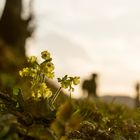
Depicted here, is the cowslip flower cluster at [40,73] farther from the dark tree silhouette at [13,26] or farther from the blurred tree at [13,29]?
the dark tree silhouette at [13,26]

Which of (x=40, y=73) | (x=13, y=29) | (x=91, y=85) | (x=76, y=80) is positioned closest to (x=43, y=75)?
(x=40, y=73)

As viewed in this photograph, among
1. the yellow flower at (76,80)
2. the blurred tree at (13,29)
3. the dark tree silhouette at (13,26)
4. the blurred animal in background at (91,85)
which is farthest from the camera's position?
the blurred animal in background at (91,85)

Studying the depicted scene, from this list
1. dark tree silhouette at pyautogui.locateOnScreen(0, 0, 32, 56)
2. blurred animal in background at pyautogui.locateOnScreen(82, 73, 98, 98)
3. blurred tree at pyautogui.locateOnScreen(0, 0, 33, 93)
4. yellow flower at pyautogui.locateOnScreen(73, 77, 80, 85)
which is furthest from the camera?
blurred animal in background at pyautogui.locateOnScreen(82, 73, 98, 98)

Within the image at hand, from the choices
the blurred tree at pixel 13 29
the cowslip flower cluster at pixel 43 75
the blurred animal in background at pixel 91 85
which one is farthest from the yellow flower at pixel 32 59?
the blurred animal in background at pixel 91 85

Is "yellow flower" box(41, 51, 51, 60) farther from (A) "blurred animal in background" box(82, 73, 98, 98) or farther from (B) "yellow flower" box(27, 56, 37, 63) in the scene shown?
(A) "blurred animal in background" box(82, 73, 98, 98)

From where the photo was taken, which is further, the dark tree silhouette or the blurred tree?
the dark tree silhouette

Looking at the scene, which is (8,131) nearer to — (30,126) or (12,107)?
(30,126)

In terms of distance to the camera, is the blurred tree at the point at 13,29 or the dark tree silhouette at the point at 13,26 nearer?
the blurred tree at the point at 13,29

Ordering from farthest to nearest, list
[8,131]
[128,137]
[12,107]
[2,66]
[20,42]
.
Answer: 1. [20,42]
2. [2,66]
3. [128,137]
4. [12,107]
5. [8,131]

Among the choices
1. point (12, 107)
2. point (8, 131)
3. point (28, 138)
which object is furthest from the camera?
point (12, 107)

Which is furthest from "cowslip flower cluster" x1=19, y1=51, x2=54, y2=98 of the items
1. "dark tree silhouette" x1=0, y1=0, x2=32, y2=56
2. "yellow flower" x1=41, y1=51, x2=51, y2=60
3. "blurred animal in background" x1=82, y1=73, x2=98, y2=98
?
"blurred animal in background" x1=82, y1=73, x2=98, y2=98

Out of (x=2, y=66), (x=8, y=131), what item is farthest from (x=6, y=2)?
(x=8, y=131)
